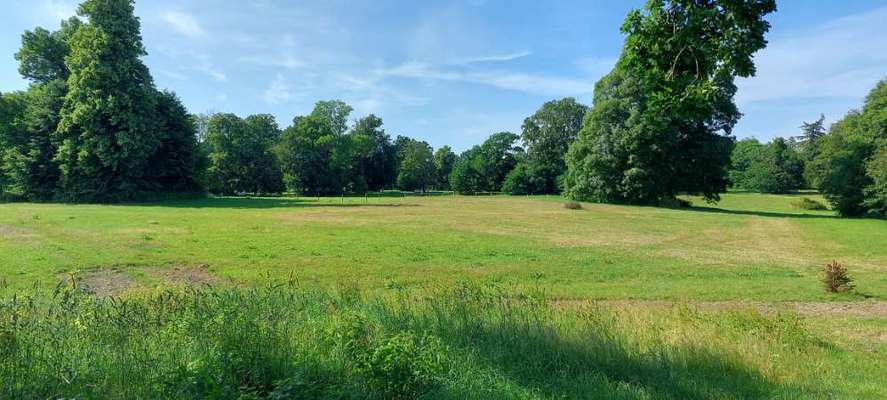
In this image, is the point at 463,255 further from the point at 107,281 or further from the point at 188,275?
the point at 107,281

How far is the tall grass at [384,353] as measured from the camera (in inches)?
180

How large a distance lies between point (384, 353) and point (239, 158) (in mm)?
92324

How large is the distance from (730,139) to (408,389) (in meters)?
64.4

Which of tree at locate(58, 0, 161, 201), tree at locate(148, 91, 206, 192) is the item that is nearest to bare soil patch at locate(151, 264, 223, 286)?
tree at locate(58, 0, 161, 201)

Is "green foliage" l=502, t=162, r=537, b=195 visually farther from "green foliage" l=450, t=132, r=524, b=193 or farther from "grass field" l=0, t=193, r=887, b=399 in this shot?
"grass field" l=0, t=193, r=887, b=399

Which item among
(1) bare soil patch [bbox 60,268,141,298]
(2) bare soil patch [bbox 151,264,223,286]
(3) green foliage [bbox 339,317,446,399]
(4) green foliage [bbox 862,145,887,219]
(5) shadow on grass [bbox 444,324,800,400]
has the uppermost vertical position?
(4) green foliage [bbox 862,145,887,219]

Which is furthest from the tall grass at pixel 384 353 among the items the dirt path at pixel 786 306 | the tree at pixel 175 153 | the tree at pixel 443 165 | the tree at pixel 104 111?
the tree at pixel 443 165

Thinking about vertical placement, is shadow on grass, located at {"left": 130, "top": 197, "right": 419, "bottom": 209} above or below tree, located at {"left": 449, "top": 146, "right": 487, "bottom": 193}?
below

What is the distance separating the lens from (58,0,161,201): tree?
47.7 metres

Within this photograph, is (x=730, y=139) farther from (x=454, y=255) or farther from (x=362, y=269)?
(x=362, y=269)

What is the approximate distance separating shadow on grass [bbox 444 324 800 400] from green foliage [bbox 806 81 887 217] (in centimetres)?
5090

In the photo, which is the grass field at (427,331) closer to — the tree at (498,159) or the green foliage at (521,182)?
the green foliage at (521,182)

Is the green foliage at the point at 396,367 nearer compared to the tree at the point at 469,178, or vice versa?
the green foliage at the point at 396,367

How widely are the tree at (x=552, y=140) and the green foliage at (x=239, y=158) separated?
170 feet
